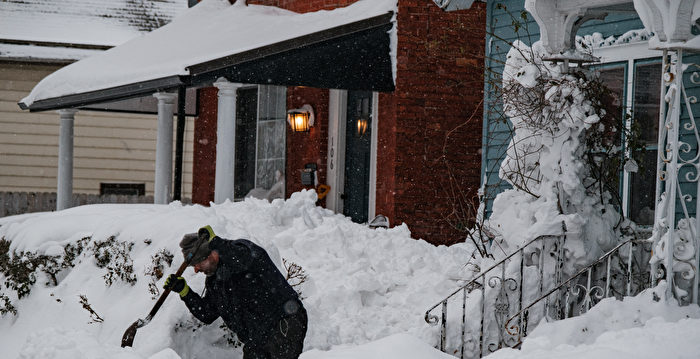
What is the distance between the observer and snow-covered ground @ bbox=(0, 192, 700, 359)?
580 cm

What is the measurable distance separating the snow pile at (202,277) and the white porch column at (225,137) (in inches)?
28.3

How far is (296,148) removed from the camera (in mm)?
14898

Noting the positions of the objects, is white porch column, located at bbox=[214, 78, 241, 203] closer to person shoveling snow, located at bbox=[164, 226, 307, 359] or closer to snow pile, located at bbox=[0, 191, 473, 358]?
snow pile, located at bbox=[0, 191, 473, 358]

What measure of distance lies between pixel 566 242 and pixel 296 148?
7.81 m

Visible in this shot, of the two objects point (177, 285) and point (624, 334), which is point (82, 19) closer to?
point (177, 285)

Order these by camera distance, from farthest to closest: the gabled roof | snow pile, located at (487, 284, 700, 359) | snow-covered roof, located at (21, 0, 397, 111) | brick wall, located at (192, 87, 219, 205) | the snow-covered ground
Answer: the gabled roof → brick wall, located at (192, 87, 219, 205) → snow-covered roof, located at (21, 0, 397, 111) → the snow-covered ground → snow pile, located at (487, 284, 700, 359)

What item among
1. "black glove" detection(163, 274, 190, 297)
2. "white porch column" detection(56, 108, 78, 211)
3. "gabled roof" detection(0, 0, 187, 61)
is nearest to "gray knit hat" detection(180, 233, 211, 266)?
"black glove" detection(163, 274, 190, 297)

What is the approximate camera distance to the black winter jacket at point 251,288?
6180 millimetres

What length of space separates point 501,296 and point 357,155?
6088mm

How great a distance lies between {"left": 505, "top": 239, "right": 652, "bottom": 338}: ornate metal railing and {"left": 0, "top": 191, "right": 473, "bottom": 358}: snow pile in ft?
3.45

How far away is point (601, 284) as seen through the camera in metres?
7.68

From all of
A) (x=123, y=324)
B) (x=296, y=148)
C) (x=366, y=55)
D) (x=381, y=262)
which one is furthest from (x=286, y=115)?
(x=123, y=324)

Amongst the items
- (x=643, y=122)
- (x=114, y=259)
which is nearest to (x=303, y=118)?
(x=114, y=259)

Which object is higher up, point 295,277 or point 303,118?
point 303,118
